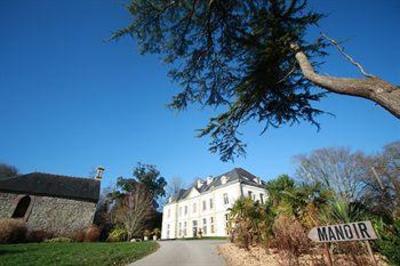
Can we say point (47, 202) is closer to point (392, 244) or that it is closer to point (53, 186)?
point (53, 186)

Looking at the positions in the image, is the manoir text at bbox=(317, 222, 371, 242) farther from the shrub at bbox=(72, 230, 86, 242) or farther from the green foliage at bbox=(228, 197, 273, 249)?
the shrub at bbox=(72, 230, 86, 242)

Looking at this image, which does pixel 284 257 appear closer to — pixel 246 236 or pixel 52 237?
pixel 246 236

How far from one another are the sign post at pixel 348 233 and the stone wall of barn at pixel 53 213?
25.6 meters

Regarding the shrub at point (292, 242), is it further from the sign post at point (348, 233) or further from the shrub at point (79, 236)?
the shrub at point (79, 236)

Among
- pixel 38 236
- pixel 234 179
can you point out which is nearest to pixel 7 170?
pixel 38 236

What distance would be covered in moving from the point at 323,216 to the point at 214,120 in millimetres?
3967

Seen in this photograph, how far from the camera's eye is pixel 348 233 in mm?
3496

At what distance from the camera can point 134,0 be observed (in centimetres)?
581

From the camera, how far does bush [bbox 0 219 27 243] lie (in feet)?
52.3

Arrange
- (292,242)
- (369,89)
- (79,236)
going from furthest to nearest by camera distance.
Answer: (79,236)
(292,242)
(369,89)

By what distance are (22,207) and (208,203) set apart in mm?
23685

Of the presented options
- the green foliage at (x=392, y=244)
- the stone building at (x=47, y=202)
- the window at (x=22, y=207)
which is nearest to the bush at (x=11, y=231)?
the stone building at (x=47, y=202)

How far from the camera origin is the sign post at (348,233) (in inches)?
126

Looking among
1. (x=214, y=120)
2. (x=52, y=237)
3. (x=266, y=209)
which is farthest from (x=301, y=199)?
(x=52, y=237)
